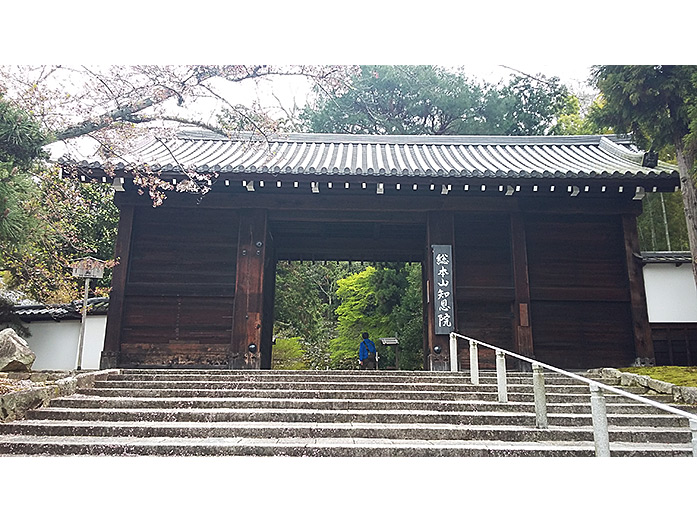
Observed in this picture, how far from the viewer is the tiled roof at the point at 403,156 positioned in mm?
8148

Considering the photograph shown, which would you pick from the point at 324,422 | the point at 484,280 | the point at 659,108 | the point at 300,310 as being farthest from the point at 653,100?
the point at 300,310

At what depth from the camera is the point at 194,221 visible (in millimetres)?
9227

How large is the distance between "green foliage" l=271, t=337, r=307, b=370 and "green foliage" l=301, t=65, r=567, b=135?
10.7 m

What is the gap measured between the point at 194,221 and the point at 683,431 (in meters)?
8.01

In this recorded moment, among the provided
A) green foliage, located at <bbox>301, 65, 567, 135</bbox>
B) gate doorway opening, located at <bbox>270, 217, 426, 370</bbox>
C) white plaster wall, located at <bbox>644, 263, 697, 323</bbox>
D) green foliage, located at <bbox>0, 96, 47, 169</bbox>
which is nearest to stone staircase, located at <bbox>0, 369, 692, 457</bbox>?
green foliage, located at <bbox>0, 96, 47, 169</bbox>

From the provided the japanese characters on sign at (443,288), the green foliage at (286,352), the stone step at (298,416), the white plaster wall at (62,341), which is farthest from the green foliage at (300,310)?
the stone step at (298,416)

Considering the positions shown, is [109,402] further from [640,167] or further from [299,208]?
[640,167]

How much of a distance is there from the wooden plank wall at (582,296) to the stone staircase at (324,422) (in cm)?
244

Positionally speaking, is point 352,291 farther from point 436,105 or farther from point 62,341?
point 436,105

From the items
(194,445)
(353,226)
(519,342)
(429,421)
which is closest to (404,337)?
(353,226)

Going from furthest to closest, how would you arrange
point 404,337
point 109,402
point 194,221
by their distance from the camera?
point 404,337 < point 194,221 < point 109,402

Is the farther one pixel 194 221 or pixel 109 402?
pixel 194 221

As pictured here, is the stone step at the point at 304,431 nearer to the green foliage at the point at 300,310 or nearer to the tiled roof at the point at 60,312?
the tiled roof at the point at 60,312

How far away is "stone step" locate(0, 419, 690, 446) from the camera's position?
4.63 meters
